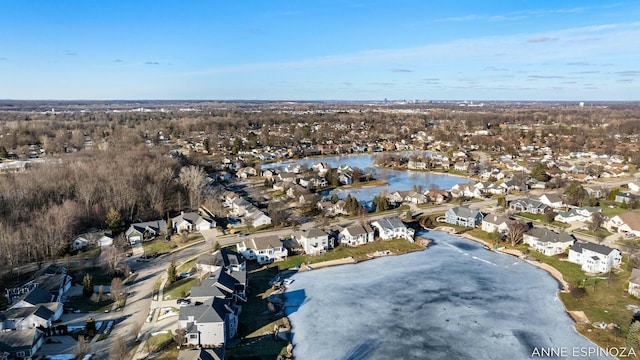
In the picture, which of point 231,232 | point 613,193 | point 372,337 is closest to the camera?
point 372,337

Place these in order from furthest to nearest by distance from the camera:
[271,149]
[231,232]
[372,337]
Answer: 1. [271,149]
2. [231,232]
3. [372,337]

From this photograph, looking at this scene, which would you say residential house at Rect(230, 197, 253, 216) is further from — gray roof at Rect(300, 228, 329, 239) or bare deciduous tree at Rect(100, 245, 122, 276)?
bare deciduous tree at Rect(100, 245, 122, 276)

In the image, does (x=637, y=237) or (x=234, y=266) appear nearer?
(x=234, y=266)

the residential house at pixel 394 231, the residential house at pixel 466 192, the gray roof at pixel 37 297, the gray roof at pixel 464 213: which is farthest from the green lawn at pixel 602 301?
the gray roof at pixel 37 297

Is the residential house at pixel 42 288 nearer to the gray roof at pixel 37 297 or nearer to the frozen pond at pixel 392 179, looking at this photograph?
the gray roof at pixel 37 297

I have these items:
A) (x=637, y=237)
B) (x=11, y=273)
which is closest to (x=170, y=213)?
(x=11, y=273)

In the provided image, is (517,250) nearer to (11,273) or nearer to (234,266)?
(234,266)

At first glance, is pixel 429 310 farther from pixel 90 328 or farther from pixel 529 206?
pixel 529 206
